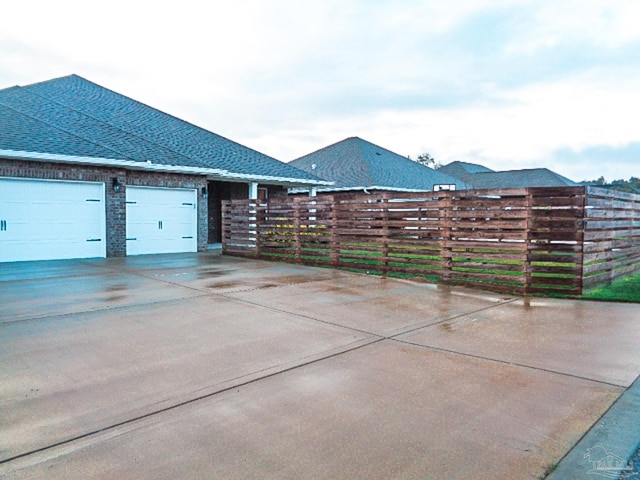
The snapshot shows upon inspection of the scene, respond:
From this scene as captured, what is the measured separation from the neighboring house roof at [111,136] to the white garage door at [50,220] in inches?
37.9

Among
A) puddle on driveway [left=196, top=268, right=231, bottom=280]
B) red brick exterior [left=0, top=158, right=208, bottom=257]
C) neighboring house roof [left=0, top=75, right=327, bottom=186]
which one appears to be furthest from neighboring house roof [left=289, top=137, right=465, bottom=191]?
puddle on driveway [left=196, top=268, right=231, bottom=280]

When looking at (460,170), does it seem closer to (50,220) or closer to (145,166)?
(145,166)

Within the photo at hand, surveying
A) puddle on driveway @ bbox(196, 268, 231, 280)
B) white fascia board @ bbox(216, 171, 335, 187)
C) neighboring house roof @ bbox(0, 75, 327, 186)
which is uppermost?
neighboring house roof @ bbox(0, 75, 327, 186)

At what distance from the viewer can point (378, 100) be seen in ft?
72.7

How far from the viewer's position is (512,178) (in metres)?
33.4

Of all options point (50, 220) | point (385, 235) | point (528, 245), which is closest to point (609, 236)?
point (528, 245)

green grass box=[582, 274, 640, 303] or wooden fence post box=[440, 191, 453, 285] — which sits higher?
wooden fence post box=[440, 191, 453, 285]

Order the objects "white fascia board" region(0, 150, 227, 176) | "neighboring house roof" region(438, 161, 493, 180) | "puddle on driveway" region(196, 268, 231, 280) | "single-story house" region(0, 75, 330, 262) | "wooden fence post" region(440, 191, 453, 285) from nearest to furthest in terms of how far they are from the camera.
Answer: "wooden fence post" region(440, 191, 453, 285), "puddle on driveway" region(196, 268, 231, 280), "white fascia board" region(0, 150, 227, 176), "single-story house" region(0, 75, 330, 262), "neighboring house roof" region(438, 161, 493, 180)

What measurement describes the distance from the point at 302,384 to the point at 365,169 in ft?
66.6

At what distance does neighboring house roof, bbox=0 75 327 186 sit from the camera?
1235cm

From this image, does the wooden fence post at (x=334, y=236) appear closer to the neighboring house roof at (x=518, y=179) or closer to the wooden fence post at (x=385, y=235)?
the wooden fence post at (x=385, y=235)

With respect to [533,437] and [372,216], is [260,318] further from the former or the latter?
[372,216]

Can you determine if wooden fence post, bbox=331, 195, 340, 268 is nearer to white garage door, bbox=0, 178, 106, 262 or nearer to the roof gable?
white garage door, bbox=0, 178, 106, 262

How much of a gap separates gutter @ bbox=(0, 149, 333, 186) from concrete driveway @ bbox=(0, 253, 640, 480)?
5.91m
